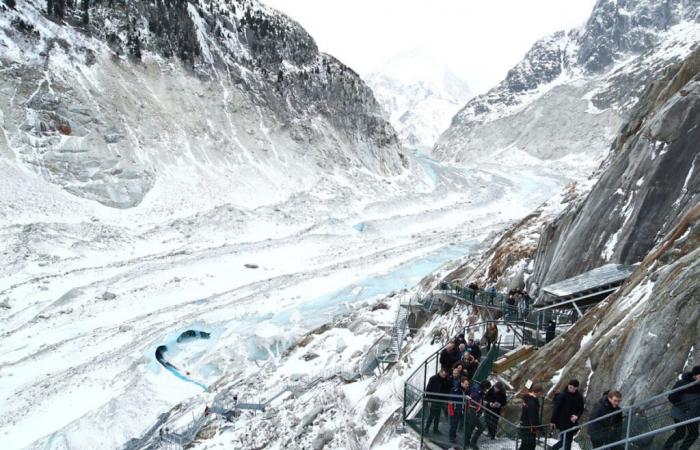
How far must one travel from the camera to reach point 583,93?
159m

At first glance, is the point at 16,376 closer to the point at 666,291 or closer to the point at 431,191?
the point at 666,291

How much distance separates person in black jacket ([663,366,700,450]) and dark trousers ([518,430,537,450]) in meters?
1.81

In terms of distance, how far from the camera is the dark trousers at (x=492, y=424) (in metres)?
7.81

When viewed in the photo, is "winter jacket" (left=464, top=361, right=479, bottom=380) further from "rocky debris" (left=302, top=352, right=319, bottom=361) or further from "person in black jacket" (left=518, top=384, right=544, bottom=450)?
"rocky debris" (left=302, top=352, right=319, bottom=361)

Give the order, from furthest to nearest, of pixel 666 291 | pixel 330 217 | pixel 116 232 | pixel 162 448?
pixel 330 217, pixel 116 232, pixel 162 448, pixel 666 291

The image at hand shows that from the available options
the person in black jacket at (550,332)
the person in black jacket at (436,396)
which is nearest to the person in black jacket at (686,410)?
the person in black jacket at (436,396)

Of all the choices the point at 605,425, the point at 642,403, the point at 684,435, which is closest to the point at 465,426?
the point at 605,425

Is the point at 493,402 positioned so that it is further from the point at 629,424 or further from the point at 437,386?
the point at 629,424

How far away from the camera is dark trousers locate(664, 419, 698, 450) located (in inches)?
224

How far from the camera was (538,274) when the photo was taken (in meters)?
16.2

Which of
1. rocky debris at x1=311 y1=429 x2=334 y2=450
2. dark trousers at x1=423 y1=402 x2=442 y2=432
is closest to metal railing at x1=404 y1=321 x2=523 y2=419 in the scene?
dark trousers at x1=423 y1=402 x2=442 y2=432

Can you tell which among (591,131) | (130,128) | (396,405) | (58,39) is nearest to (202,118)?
(130,128)

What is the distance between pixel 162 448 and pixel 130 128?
130 ft

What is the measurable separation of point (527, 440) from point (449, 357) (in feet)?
8.16
